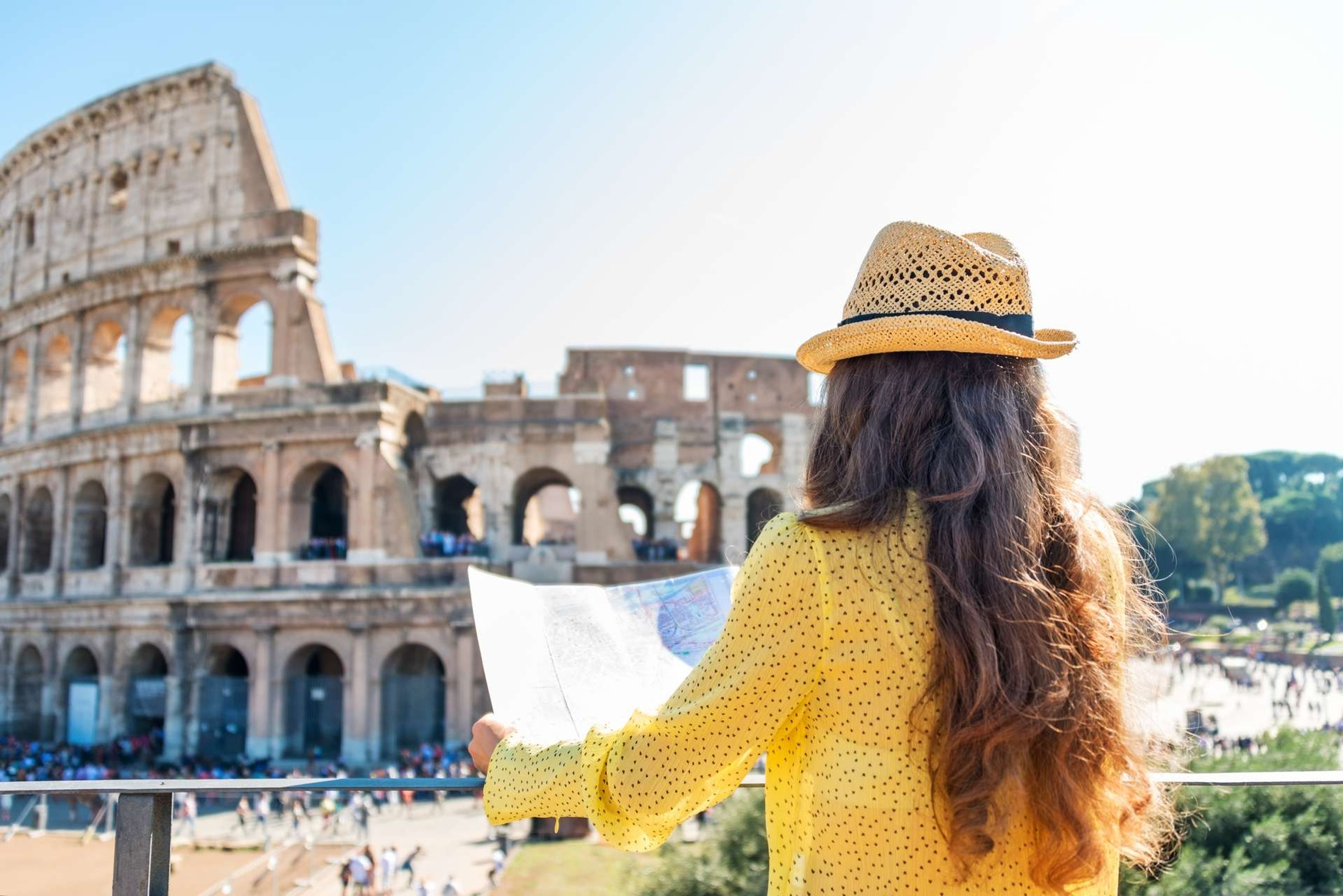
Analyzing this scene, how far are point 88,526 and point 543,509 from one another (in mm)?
18679

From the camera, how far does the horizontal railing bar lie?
2.06 m

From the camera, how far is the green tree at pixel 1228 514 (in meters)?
47.2

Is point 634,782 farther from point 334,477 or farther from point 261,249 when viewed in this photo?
point 334,477

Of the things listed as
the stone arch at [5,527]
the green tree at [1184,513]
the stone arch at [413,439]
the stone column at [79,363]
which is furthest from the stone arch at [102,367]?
the green tree at [1184,513]

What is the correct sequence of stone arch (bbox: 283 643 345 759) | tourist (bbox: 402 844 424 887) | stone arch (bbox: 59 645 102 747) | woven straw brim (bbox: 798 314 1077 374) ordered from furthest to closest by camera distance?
stone arch (bbox: 59 645 102 747), stone arch (bbox: 283 643 345 759), tourist (bbox: 402 844 424 887), woven straw brim (bbox: 798 314 1077 374)

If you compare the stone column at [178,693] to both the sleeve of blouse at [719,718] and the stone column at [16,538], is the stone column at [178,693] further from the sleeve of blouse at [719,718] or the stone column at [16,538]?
the sleeve of blouse at [719,718]

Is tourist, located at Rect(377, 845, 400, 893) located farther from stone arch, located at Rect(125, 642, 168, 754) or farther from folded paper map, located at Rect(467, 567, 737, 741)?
folded paper map, located at Rect(467, 567, 737, 741)

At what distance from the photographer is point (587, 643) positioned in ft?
7.50

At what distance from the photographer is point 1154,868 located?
6.54 meters

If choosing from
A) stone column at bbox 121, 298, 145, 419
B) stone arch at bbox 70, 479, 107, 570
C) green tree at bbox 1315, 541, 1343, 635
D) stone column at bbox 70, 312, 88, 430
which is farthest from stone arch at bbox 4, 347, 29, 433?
green tree at bbox 1315, 541, 1343, 635

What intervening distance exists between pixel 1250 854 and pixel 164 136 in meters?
25.1

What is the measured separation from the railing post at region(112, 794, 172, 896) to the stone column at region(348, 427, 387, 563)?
1904 centimetres

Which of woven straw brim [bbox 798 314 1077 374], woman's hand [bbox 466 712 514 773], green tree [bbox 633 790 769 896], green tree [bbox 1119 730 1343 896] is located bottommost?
green tree [bbox 633 790 769 896]

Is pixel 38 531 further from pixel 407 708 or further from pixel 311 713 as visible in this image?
pixel 407 708
